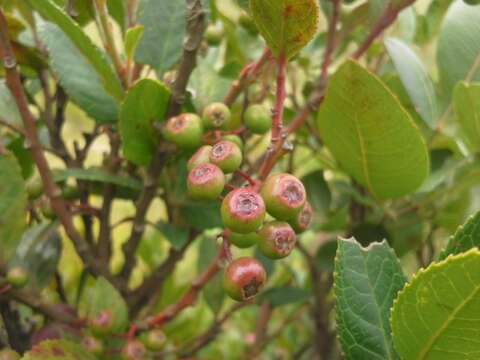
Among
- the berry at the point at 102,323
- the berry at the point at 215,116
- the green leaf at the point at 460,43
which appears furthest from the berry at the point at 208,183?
the green leaf at the point at 460,43

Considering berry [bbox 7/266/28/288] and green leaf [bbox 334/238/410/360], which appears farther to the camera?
berry [bbox 7/266/28/288]

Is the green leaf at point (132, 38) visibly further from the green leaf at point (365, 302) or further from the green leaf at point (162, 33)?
the green leaf at point (365, 302)

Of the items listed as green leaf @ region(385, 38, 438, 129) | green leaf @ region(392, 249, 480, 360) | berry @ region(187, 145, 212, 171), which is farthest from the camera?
green leaf @ region(385, 38, 438, 129)

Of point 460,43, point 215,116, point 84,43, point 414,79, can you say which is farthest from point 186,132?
point 460,43

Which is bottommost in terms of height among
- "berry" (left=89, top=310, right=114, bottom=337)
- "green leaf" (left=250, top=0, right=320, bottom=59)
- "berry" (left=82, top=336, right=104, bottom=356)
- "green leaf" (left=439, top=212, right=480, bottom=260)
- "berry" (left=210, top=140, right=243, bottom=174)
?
"berry" (left=82, top=336, right=104, bottom=356)

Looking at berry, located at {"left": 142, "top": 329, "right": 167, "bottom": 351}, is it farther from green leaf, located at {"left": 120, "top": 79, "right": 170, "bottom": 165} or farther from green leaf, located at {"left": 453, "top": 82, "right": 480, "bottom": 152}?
green leaf, located at {"left": 453, "top": 82, "right": 480, "bottom": 152}

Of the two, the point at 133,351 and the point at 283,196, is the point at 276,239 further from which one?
the point at 133,351

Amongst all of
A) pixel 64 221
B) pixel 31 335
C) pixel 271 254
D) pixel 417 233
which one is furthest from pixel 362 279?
pixel 417 233

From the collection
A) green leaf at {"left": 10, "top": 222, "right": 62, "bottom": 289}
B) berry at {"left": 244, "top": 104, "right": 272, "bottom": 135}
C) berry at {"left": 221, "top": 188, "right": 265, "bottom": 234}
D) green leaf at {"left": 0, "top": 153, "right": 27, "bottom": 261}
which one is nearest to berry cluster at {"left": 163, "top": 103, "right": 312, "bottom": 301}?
berry at {"left": 221, "top": 188, "right": 265, "bottom": 234}

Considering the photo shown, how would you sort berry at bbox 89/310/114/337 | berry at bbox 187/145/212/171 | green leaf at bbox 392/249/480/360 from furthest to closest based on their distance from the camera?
berry at bbox 89/310/114/337
berry at bbox 187/145/212/171
green leaf at bbox 392/249/480/360
